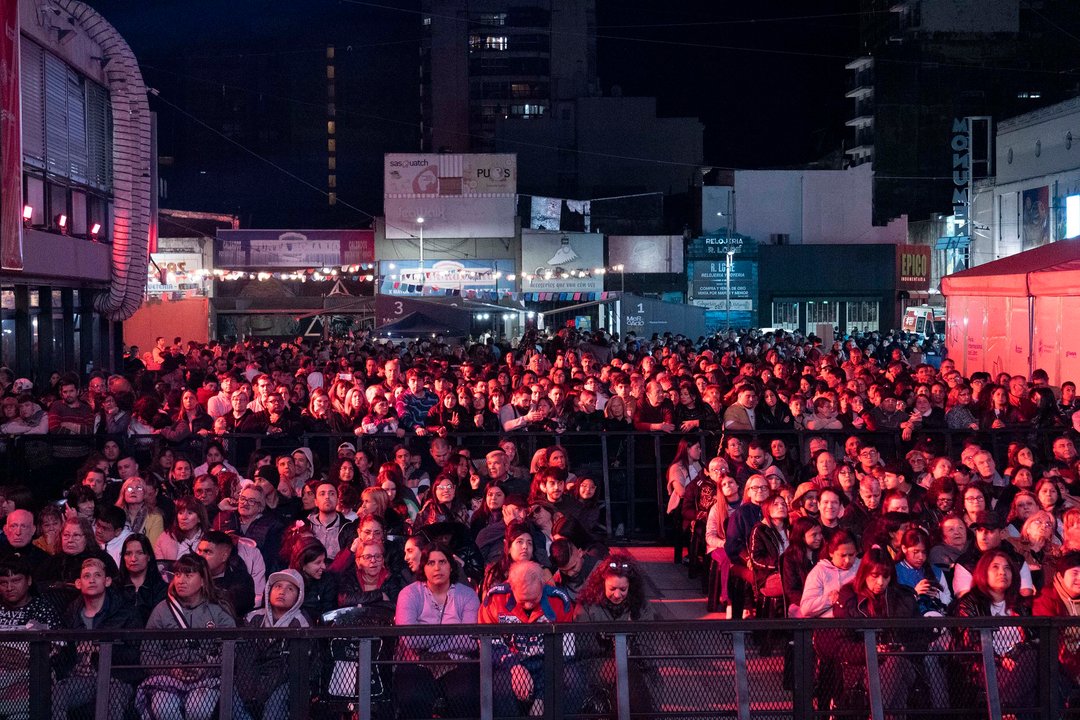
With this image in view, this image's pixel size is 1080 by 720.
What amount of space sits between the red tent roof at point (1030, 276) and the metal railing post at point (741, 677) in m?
14.0

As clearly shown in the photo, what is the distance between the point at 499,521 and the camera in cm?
941

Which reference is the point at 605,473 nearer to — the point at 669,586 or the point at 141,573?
the point at 669,586

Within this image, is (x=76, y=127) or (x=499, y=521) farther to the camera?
(x=76, y=127)

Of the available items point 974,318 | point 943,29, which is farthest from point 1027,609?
point 943,29

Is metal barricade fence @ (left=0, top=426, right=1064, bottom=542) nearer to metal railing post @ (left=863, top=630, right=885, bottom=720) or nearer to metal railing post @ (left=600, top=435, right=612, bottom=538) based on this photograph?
metal railing post @ (left=600, top=435, right=612, bottom=538)

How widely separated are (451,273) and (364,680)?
4779cm

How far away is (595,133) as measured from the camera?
256 feet

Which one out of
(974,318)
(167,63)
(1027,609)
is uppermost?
(167,63)

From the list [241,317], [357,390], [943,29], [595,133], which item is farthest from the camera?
[595,133]

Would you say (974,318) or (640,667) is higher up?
(974,318)

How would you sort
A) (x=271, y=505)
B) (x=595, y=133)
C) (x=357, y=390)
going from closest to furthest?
(x=271, y=505) < (x=357, y=390) < (x=595, y=133)

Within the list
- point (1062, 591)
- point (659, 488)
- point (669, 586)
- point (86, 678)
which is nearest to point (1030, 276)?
point (659, 488)

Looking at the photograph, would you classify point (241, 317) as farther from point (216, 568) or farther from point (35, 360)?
point (216, 568)

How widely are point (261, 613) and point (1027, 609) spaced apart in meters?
4.27
